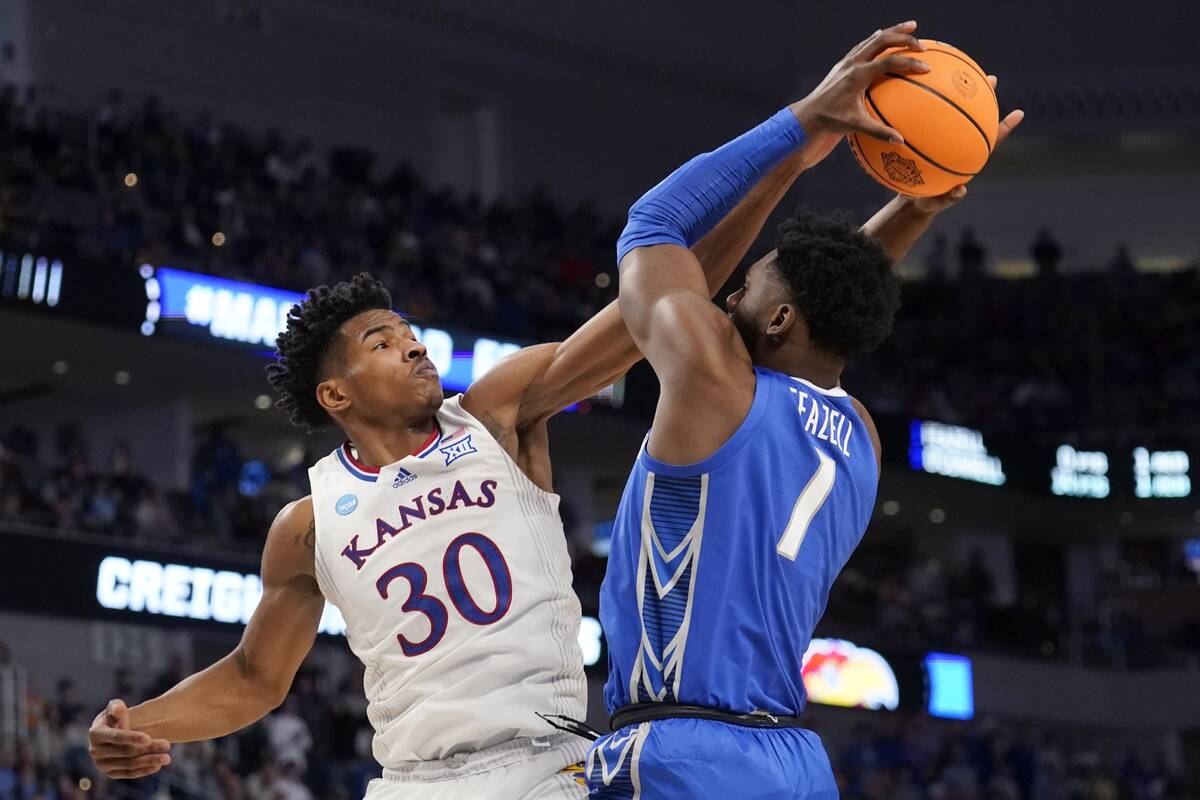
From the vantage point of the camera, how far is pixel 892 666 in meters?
22.7

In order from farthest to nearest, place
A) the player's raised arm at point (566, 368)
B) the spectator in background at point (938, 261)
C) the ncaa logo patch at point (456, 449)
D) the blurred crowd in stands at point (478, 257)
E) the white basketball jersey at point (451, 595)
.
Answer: the spectator in background at point (938, 261)
the blurred crowd in stands at point (478, 257)
the ncaa logo patch at point (456, 449)
the white basketball jersey at point (451, 595)
the player's raised arm at point (566, 368)

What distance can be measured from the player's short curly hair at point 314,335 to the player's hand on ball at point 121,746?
35.8 inches

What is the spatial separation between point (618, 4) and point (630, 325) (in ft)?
89.4

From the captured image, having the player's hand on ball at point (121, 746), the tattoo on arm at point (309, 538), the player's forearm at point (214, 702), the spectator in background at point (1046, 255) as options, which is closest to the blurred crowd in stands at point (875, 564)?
the spectator in background at point (1046, 255)

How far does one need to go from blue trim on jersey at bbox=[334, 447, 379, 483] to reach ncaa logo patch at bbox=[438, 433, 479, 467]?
0.18 metres

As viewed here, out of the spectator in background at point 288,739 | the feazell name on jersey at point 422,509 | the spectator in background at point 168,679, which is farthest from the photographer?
the spectator in background at point 168,679

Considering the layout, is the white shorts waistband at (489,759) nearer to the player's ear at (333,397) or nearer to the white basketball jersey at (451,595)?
the white basketball jersey at (451,595)

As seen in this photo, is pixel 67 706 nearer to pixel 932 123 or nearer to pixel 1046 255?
pixel 932 123

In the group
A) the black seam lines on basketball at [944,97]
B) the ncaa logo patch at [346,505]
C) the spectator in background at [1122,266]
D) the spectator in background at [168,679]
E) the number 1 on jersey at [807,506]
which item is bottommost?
the number 1 on jersey at [807,506]

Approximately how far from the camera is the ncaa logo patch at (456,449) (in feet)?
14.8

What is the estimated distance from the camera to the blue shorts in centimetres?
360

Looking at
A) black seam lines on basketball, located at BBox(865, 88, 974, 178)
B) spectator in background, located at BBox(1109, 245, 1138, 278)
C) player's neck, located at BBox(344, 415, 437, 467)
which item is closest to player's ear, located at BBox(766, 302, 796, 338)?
black seam lines on basketball, located at BBox(865, 88, 974, 178)

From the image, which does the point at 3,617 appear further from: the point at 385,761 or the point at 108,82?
the point at 385,761

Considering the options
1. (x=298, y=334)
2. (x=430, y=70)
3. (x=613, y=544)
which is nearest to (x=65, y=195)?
(x=430, y=70)
